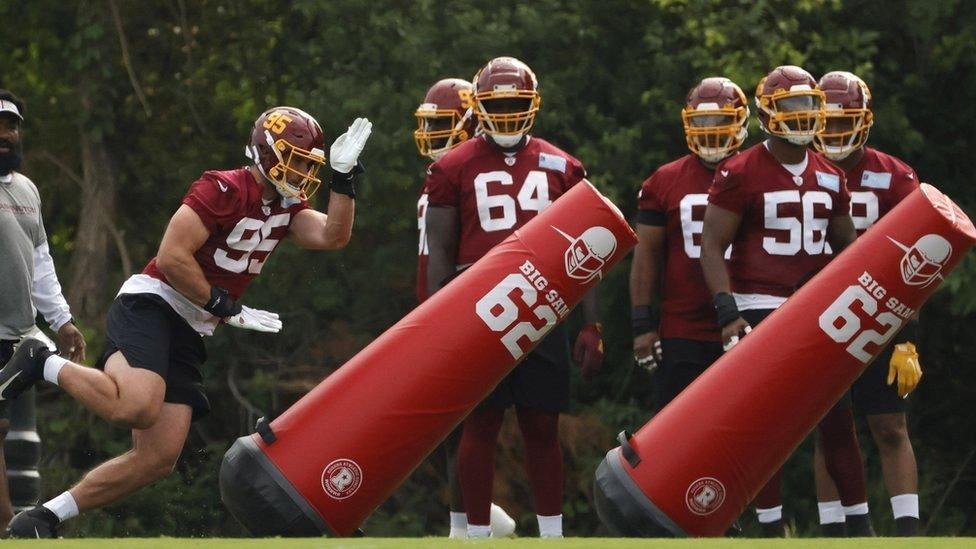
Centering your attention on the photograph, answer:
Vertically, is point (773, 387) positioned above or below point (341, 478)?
above

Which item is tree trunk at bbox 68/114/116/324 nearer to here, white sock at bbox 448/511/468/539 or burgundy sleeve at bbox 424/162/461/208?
white sock at bbox 448/511/468/539

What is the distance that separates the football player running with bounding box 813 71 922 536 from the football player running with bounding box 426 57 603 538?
113 cm

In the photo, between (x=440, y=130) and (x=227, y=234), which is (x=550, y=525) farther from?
(x=440, y=130)

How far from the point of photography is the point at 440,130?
896 centimetres

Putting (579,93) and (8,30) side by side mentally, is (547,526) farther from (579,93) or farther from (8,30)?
(8,30)

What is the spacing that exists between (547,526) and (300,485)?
128 centimetres

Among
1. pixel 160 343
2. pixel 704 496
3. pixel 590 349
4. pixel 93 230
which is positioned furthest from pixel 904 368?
pixel 93 230

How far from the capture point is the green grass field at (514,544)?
19.0ft

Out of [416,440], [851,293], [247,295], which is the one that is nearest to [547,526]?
[416,440]

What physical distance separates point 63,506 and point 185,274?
3.04ft

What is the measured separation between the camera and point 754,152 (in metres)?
7.81

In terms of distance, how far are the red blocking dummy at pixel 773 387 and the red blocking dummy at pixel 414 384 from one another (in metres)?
0.57

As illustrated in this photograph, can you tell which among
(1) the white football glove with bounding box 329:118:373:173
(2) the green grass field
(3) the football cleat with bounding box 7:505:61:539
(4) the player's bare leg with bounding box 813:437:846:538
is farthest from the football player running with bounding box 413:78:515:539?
(2) the green grass field

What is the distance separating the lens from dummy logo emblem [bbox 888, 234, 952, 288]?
23.2 feet
